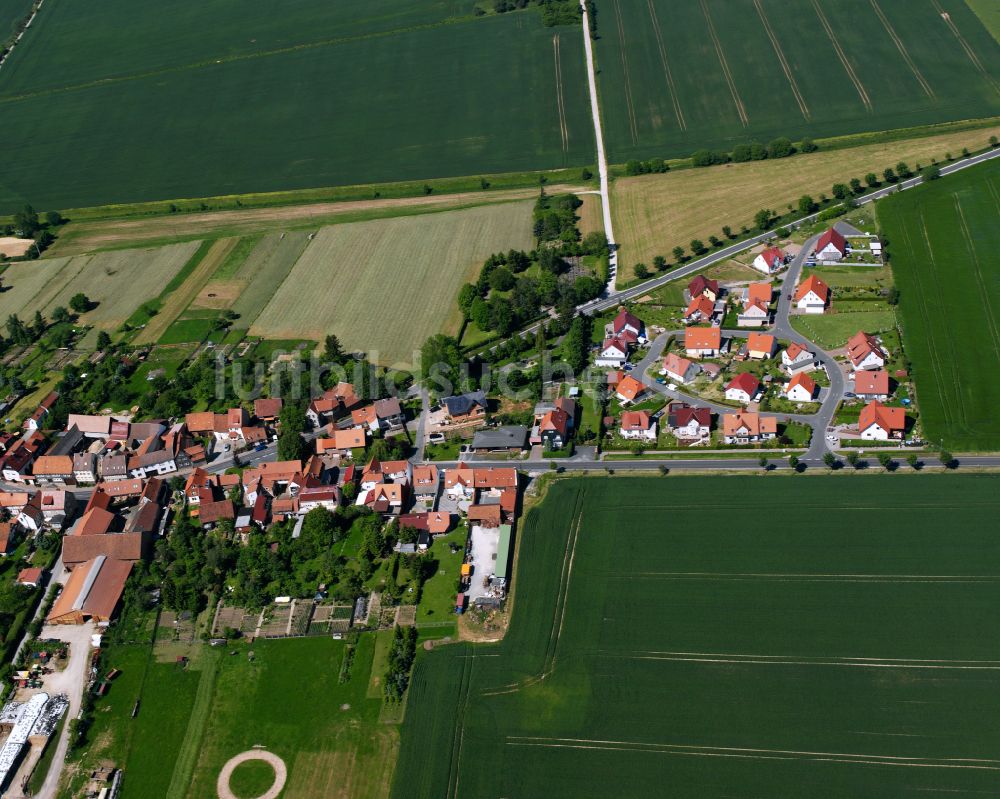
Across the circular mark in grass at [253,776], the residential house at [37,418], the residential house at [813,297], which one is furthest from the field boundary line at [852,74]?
the circular mark in grass at [253,776]

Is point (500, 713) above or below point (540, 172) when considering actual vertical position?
below

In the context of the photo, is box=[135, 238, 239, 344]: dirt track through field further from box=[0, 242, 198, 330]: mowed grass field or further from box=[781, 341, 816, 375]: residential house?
box=[781, 341, 816, 375]: residential house

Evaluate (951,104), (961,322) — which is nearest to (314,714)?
(961,322)

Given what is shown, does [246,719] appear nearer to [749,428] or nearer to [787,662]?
[787,662]

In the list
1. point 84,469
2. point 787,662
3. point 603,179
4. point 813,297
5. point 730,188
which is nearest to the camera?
point 787,662

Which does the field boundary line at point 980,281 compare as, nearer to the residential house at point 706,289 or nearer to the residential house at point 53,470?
the residential house at point 706,289

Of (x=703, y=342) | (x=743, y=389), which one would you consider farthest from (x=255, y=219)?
(x=743, y=389)

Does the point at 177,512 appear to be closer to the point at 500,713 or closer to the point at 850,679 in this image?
the point at 500,713
